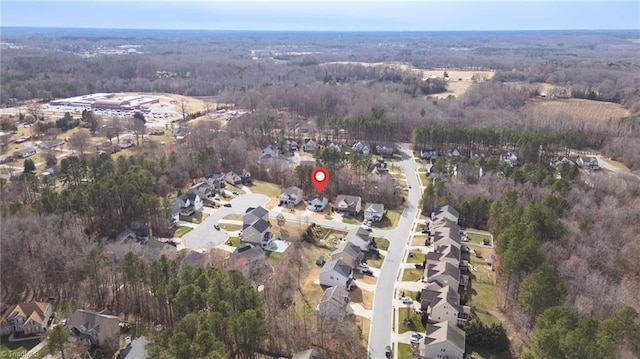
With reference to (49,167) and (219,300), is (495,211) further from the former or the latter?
(49,167)

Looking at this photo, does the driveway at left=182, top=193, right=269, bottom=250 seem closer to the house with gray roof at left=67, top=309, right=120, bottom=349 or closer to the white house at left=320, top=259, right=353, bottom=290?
the white house at left=320, top=259, right=353, bottom=290

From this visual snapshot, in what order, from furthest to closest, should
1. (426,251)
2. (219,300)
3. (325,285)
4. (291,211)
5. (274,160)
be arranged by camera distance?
(274,160)
(291,211)
(426,251)
(325,285)
(219,300)

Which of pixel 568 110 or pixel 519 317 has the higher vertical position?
pixel 568 110

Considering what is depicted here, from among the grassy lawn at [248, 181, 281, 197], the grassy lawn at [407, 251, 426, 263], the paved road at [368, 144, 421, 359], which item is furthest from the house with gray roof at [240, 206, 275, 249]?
the grassy lawn at [407, 251, 426, 263]

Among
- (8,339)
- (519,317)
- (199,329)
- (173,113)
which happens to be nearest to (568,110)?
(519,317)

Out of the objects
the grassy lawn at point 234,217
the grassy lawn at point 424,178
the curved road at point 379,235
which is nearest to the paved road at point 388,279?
the curved road at point 379,235
